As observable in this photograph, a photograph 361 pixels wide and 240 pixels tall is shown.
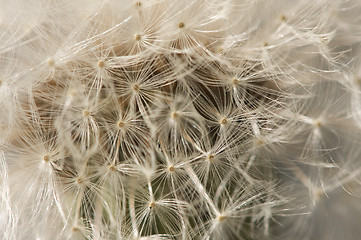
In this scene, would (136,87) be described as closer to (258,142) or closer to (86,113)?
(86,113)

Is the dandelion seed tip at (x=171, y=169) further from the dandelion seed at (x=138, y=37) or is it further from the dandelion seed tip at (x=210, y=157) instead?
the dandelion seed at (x=138, y=37)

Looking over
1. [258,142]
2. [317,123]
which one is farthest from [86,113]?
[317,123]

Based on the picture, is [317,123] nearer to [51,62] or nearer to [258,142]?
[258,142]

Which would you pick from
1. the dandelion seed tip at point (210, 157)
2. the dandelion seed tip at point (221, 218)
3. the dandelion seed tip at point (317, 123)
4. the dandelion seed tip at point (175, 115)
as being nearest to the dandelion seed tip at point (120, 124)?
the dandelion seed tip at point (175, 115)

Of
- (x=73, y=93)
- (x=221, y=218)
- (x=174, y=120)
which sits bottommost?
(x=221, y=218)

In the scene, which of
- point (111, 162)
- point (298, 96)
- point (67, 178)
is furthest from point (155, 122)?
point (298, 96)

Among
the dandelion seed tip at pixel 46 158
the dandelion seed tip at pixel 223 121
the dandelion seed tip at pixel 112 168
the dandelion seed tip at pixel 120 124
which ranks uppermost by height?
the dandelion seed tip at pixel 120 124

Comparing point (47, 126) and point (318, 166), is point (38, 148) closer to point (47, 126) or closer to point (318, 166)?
point (47, 126)

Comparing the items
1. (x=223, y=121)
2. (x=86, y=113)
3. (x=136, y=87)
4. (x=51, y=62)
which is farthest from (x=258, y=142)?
(x=51, y=62)

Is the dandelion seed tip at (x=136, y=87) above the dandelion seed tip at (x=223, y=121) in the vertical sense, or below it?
above

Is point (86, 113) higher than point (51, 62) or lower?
lower

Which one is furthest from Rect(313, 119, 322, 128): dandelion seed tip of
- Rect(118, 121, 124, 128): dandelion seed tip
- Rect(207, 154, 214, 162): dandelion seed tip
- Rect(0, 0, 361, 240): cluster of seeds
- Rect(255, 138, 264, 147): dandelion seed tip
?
Rect(118, 121, 124, 128): dandelion seed tip
